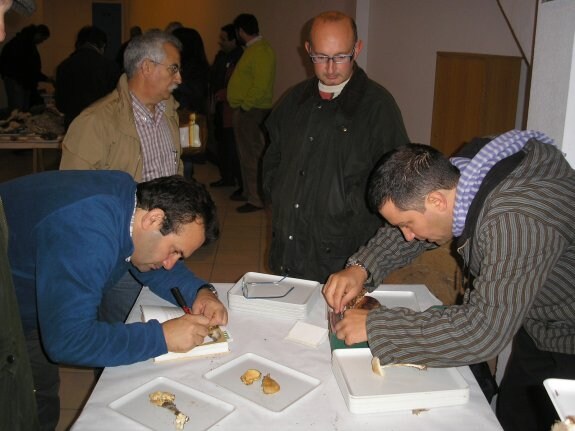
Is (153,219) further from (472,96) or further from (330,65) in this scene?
(472,96)

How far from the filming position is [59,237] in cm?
133

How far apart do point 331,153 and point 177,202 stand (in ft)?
2.93

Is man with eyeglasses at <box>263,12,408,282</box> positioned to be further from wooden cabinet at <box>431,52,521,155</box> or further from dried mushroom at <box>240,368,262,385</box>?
wooden cabinet at <box>431,52,521,155</box>

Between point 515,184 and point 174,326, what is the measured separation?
0.91m

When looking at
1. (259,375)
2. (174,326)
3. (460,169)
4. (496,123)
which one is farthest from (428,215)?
(496,123)

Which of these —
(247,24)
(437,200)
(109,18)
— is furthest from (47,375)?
(109,18)

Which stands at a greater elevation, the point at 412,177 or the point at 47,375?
the point at 412,177

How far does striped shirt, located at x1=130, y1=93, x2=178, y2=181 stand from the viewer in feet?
8.19

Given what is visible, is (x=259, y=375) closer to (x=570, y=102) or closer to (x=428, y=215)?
(x=428, y=215)

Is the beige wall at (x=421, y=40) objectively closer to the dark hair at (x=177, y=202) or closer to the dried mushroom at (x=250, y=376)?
the dark hair at (x=177, y=202)

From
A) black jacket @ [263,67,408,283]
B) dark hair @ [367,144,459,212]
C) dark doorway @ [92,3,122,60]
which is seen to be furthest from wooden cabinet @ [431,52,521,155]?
dark doorway @ [92,3,122,60]

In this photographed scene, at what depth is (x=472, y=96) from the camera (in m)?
3.60

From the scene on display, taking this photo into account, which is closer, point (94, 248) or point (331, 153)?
point (94, 248)

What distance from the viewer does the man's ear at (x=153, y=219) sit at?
1.49 metres
